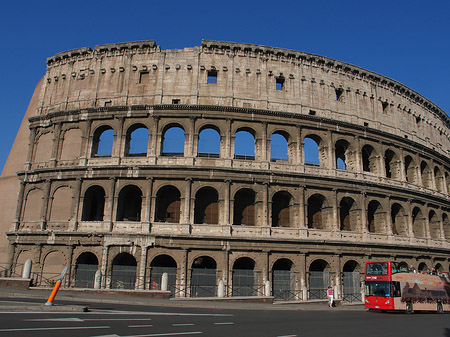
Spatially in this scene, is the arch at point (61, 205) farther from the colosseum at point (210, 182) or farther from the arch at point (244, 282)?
the arch at point (244, 282)

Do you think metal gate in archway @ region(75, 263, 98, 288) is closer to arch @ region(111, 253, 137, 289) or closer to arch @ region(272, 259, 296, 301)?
arch @ region(111, 253, 137, 289)

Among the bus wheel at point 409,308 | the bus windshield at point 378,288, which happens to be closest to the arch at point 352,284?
the bus windshield at point 378,288

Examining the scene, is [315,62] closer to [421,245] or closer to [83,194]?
[421,245]

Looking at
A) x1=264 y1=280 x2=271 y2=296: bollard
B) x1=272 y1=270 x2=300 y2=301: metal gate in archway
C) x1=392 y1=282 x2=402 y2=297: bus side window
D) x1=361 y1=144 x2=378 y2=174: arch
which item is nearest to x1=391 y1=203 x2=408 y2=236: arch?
x1=361 y1=144 x2=378 y2=174: arch

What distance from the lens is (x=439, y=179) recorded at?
36312 millimetres

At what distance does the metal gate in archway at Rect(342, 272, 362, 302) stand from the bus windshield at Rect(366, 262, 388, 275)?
537 centimetres

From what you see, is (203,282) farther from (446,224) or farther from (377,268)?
(446,224)

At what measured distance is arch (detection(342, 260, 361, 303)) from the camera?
84.1 feet

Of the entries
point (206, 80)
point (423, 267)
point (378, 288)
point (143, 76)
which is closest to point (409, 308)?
point (378, 288)

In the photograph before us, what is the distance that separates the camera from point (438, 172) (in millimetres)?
36500

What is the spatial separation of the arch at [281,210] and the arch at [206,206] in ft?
14.4

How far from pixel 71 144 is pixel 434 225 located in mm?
32434

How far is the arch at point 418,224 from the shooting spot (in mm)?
31531

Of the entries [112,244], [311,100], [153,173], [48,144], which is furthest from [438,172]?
[48,144]
